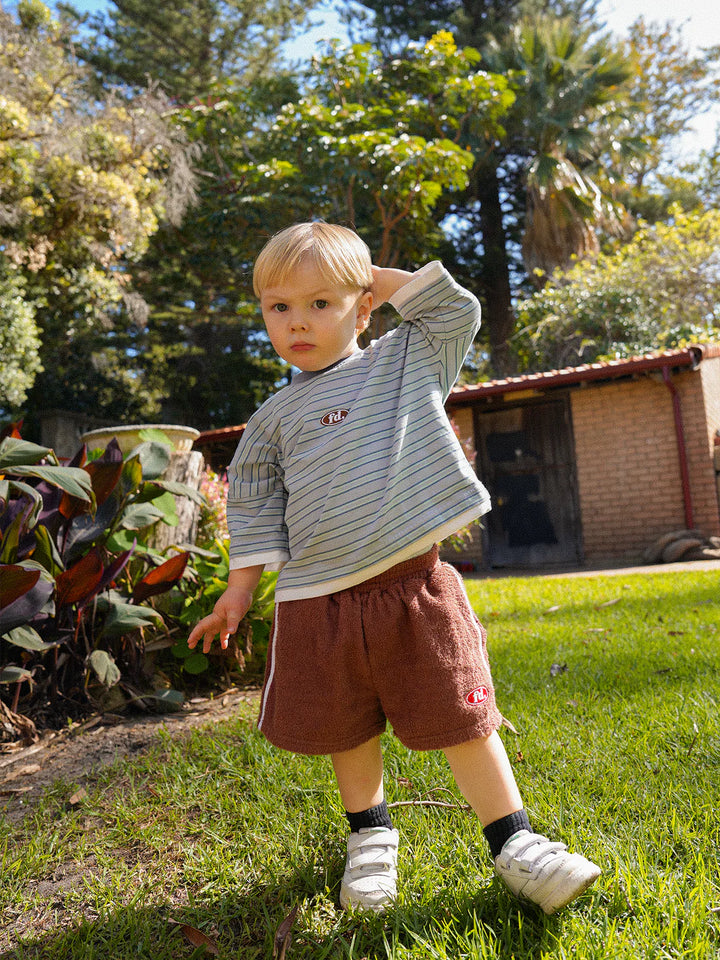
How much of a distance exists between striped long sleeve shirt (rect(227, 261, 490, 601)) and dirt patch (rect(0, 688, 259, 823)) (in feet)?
3.79

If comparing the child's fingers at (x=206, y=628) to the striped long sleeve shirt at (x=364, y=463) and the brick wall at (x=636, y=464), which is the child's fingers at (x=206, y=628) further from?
the brick wall at (x=636, y=464)

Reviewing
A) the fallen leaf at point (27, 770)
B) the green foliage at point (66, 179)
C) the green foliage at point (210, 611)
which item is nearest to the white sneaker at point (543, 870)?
the fallen leaf at point (27, 770)

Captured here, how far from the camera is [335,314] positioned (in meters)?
1.59

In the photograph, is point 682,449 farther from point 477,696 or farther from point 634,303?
point 477,696

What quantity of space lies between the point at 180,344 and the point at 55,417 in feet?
12.3

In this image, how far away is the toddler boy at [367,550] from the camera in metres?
1.43

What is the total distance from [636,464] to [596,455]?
535 mm

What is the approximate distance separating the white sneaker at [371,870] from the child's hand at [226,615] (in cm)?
52

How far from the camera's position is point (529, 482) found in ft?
35.6

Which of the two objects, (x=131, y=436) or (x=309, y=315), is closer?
(x=309, y=315)

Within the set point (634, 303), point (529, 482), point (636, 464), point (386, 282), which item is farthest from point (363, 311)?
point (634, 303)

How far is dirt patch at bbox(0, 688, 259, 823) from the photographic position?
2.20m

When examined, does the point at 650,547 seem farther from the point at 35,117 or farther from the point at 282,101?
the point at 282,101

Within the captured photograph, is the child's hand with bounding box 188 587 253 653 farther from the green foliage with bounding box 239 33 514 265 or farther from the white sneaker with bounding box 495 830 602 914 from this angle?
the green foliage with bounding box 239 33 514 265
